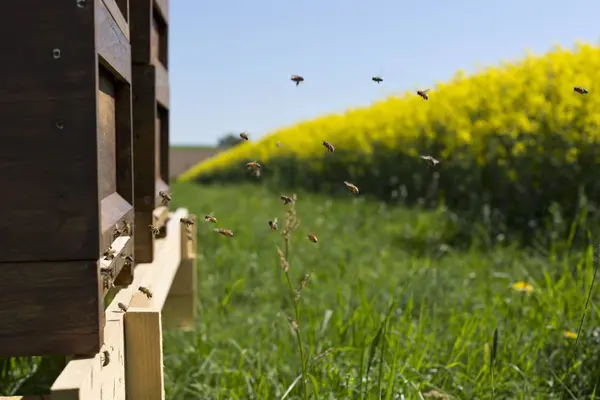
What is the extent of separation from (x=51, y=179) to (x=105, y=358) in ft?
1.50

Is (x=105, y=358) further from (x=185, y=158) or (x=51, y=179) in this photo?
(x=185, y=158)

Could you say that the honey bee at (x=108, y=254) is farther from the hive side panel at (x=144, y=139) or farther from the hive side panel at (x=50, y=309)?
the hive side panel at (x=144, y=139)

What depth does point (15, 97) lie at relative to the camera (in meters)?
1.53

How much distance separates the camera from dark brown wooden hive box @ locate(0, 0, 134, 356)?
4.97 feet

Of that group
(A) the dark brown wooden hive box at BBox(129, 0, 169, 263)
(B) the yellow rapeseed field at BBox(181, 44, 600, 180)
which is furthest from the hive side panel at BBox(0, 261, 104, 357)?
(B) the yellow rapeseed field at BBox(181, 44, 600, 180)

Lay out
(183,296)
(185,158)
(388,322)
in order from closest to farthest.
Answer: (388,322)
(183,296)
(185,158)

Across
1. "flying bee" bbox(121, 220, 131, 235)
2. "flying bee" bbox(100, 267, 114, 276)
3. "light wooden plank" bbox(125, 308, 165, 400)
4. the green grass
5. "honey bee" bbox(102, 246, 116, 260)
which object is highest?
"flying bee" bbox(121, 220, 131, 235)

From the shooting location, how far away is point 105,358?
1.65m

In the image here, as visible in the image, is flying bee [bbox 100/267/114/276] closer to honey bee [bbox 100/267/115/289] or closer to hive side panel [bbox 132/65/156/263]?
honey bee [bbox 100/267/115/289]

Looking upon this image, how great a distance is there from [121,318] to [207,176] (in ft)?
60.5

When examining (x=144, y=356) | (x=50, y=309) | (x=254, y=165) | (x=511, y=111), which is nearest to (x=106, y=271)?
(x=50, y=309)

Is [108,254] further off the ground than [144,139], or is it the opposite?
[144,139]

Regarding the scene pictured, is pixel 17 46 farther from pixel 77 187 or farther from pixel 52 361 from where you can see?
pixel 52 361

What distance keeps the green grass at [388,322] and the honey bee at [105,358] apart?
1.93ft
